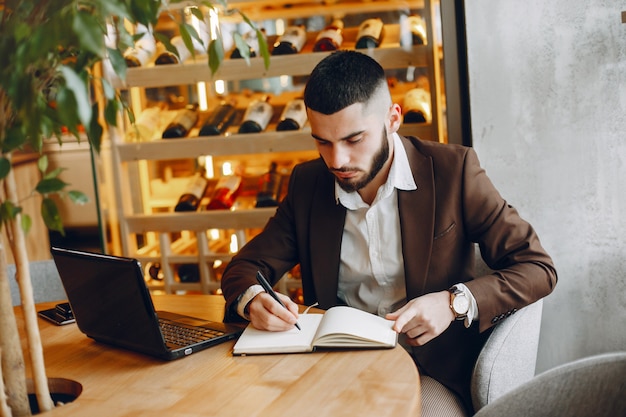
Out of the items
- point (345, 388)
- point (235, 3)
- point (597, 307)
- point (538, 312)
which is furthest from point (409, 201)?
point (235, 3)

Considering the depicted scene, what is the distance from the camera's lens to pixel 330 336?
165 centimetres

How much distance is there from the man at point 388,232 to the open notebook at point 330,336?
127mm

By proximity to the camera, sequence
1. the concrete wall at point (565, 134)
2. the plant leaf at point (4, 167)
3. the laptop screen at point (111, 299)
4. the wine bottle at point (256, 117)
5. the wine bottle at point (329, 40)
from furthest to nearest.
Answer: the wine bottle at point (256, 117) → the wine bottle at point (329, 40) → the concrete wall at point (565, 134) → the laptop screen at point (111, 299) → the plant leaf at point (4, 167)

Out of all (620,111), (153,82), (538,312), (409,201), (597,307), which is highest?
(153,82)

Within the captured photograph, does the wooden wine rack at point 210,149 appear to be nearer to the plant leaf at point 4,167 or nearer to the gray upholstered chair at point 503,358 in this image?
the gray upholstered chair at point 503,358

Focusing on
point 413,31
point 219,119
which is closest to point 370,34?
point 413,31

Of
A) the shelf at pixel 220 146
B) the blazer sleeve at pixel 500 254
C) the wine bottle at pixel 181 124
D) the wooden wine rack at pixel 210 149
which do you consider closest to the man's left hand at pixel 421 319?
the blazer sleeve at pixel 500 254

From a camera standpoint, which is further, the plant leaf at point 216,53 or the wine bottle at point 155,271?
the wine bottle at point 155,271

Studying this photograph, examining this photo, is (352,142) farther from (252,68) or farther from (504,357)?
(252,68)

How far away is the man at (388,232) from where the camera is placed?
1938mm

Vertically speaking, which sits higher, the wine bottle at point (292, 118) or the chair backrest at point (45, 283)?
the wine bottle at point (292, 118)

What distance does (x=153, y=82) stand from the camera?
10.3 ft

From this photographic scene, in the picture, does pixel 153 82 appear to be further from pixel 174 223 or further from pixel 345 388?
pixel 345 388

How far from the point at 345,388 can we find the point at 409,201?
28.8 inches
